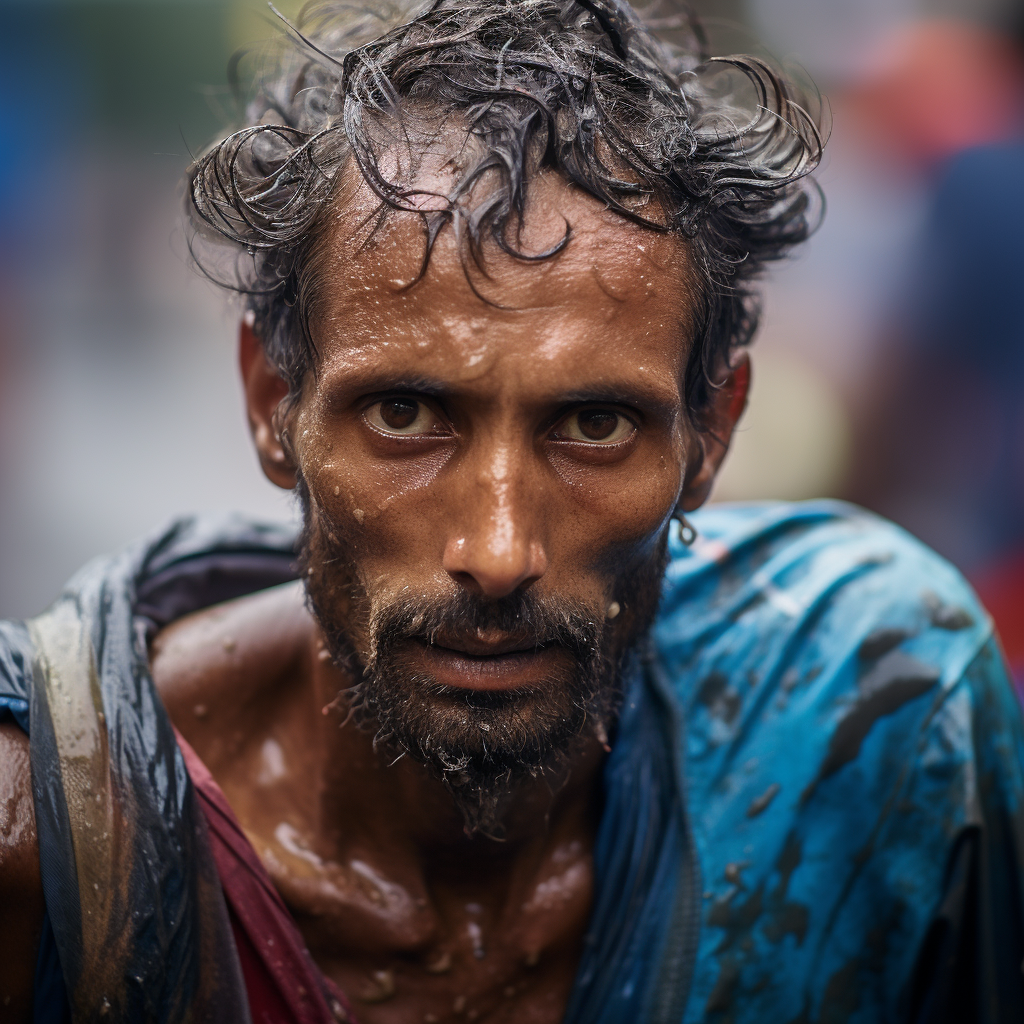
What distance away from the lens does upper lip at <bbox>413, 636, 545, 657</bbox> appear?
4.99 ft

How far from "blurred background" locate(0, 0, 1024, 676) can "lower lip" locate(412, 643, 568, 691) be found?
814mm

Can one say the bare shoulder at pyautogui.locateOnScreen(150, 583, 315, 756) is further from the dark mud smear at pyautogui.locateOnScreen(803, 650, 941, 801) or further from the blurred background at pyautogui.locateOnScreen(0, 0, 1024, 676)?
the dark mud smear at pyautogui.locateOnScreen(803, 650, 941, 801)

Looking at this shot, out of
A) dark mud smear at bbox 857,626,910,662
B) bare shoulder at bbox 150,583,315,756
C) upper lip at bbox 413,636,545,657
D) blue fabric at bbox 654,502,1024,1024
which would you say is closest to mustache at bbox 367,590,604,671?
upper lip at bbox 413,636,545,657

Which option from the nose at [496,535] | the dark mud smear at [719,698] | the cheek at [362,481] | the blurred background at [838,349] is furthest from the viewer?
the blurred background at [838,349]

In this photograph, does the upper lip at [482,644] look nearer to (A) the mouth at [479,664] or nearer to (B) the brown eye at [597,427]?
(A) the mouth at [479,664]

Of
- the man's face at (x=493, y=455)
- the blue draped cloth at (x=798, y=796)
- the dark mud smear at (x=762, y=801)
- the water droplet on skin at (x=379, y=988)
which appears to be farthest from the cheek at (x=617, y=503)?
the water droplet on skin at (x=379, y=988)

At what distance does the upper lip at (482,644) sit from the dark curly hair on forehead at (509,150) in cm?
48

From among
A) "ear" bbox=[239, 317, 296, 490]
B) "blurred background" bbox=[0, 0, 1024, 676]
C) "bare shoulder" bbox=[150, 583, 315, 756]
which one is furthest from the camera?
"blurred background" bbox=[0, 0, 1024, 676]

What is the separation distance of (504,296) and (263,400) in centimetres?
63

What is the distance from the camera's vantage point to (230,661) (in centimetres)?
204

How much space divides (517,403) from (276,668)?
0.90 m

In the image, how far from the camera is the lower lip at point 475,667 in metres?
1.55

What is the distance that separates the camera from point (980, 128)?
5238 mm

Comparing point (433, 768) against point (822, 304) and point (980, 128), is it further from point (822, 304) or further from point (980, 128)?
point (980, 128)
